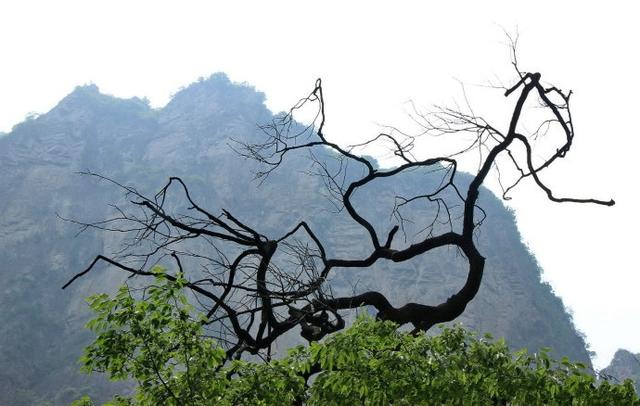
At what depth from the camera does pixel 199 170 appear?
55625mm

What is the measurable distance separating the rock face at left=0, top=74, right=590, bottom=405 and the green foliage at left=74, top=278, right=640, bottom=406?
37210 millimetres

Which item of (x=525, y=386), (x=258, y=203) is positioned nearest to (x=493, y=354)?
(x=525, y=386)

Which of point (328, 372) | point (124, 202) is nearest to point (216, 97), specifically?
point (124, 202)

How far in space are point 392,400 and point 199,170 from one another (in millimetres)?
53735

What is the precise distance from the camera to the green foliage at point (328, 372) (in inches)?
135

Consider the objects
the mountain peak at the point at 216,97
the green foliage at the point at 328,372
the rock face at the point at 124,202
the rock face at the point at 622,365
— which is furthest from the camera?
the mountain peak at the point at 216,97

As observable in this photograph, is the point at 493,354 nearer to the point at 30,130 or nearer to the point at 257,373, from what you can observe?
the point at 257,373

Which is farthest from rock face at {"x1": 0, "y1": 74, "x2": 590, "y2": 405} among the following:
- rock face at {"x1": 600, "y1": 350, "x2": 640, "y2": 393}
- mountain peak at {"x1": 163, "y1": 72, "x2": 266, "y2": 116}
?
rock face at {"x1": 600, "y1": 350, "x2": 640, "y2": 393}

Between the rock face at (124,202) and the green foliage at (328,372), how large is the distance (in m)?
37.2

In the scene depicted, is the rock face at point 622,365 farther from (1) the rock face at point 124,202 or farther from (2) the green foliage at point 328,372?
(2) the green foliage at point 328,372

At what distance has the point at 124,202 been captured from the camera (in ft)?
171

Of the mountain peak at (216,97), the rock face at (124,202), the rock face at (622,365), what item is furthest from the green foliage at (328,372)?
the mountain peak at (216,97)

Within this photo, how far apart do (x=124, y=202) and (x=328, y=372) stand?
169 feet

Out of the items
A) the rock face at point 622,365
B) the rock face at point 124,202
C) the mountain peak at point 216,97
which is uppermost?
the mountain peak at point 216,97
